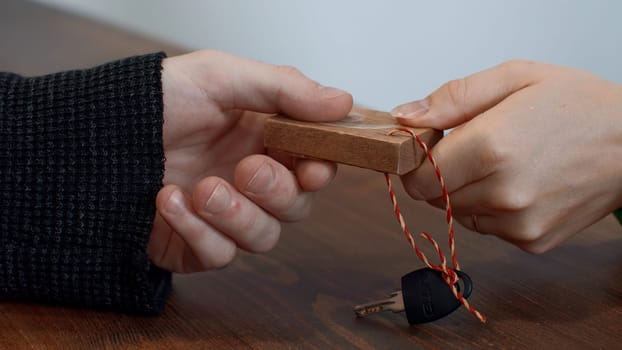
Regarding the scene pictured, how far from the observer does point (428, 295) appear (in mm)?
547

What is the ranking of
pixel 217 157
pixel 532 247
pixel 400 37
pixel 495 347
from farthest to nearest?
pixel 400 37 → pixel 217 157 → pixel 532 247 → pixel 495 347

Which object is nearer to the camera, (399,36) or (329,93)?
(329,93)

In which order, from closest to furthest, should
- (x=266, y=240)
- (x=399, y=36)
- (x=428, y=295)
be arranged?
(x=428, y=295), (x=266, y=240), (x=399, y=36)

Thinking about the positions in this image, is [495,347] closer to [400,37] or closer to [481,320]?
[481,320]

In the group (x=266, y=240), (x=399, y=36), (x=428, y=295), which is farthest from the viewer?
(x=399, y=36)

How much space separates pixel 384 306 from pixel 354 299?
43mm

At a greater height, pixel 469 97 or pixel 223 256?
pixel 469 97

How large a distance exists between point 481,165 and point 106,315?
0.35 meters

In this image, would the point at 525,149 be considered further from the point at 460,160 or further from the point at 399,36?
the point at 399,36

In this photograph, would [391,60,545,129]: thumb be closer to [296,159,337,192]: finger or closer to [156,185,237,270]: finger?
[296,159,337,192]: finger

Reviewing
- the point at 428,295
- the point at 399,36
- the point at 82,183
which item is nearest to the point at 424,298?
the point at 428,295

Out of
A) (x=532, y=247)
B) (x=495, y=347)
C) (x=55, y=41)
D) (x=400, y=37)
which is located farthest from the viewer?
(x=55, y=41)

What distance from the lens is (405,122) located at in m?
0.61

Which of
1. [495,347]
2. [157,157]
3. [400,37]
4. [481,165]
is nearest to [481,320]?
[495,347]
